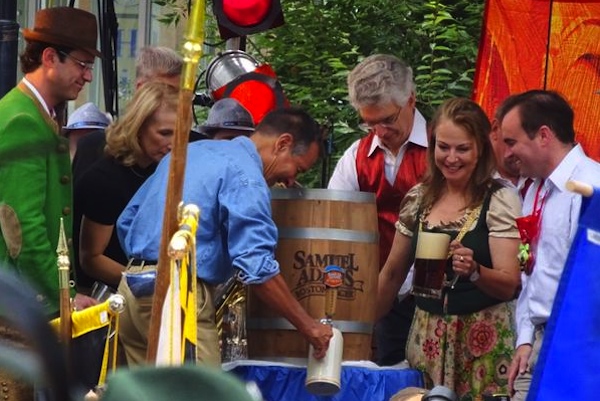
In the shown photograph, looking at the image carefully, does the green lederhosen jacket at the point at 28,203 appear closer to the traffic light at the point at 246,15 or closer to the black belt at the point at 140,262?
the black belt at the point at 140,262

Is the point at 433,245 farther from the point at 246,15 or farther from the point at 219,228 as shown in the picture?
the point at 246,15

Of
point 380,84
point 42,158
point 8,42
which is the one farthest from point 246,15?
point 42,158

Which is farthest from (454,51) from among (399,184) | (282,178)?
(282,178)

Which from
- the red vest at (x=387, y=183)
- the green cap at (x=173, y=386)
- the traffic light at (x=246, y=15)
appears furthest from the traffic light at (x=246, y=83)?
the green cap at (x=173, y=386)

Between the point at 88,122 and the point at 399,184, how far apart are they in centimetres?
211

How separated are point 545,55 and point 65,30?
244 centimetres

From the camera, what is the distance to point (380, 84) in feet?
19.2

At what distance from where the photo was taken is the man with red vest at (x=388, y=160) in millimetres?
5836

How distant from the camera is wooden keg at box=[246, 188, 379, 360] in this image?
523 centimetres

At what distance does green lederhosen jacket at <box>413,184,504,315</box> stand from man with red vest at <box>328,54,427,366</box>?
73 cm

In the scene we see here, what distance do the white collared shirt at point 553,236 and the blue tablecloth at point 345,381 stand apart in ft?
2.31

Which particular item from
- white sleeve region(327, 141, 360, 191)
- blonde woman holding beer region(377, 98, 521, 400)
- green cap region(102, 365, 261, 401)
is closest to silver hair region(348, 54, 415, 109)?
white sleeve region(327, 141, 360, 191)

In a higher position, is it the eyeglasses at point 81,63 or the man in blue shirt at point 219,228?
the eyeglasses at point 81,63

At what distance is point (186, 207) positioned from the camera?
365 cm
